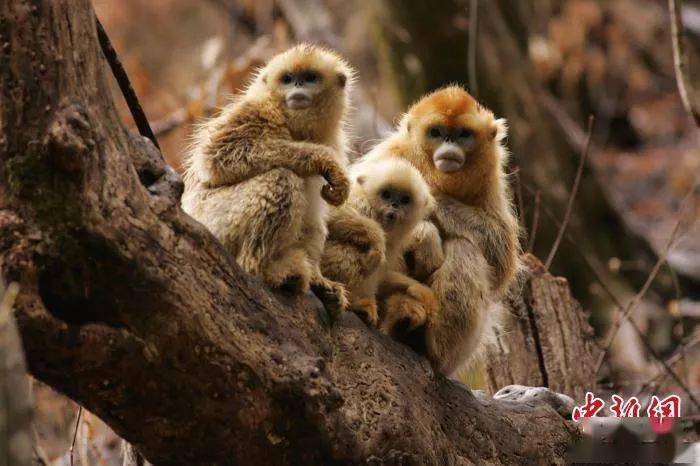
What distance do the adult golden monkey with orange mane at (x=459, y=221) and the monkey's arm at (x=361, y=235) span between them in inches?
14.2

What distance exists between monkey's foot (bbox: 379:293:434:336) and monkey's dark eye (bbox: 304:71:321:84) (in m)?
1.16

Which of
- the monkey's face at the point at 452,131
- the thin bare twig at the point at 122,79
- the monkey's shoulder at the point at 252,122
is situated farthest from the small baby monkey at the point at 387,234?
the thin bare twig at the point at 122,79

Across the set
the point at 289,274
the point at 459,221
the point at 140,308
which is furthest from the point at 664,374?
the point at 140,308

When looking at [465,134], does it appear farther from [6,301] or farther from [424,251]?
[6,301]

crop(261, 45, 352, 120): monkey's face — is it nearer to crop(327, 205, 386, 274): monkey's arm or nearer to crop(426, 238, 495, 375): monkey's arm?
crop(327, 205, 386, 274): monkey's arm

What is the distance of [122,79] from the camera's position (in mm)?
4680

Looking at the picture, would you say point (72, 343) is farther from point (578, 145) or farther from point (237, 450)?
point (578, 145)

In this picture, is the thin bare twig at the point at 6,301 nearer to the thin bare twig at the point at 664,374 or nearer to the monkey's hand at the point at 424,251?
the monkey's hand at the point at 424,251

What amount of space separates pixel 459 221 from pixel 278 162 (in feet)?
5.00

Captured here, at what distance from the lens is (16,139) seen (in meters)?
3.67

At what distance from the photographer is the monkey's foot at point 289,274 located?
4.68 metres

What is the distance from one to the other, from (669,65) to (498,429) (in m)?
16.1

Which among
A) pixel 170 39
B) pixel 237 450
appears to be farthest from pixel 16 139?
pixel 170 39

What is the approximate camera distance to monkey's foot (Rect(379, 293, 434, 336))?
→ 5.38 meters
